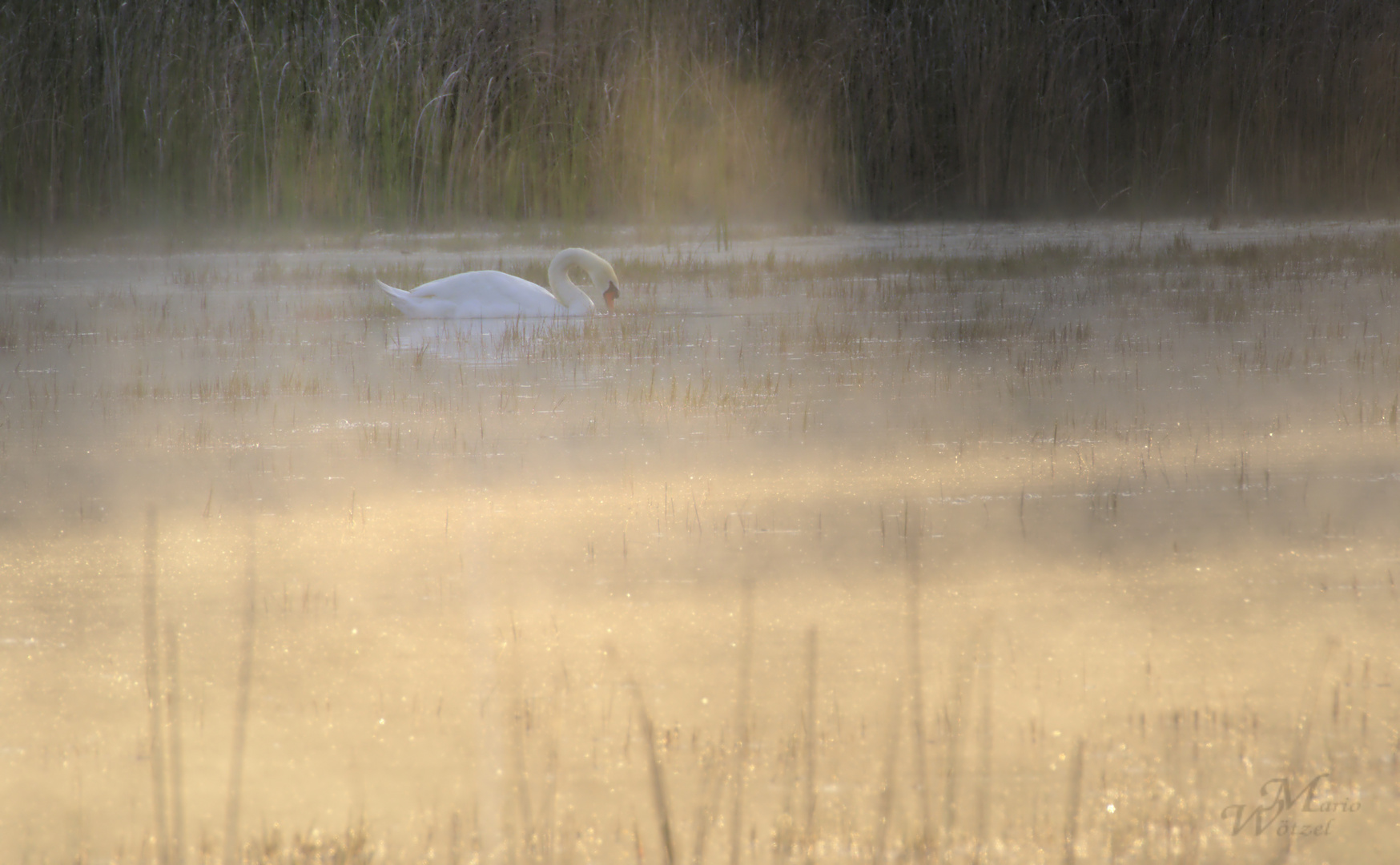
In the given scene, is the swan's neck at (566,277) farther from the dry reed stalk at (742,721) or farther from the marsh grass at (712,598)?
the dry reed stalk at (742,721)

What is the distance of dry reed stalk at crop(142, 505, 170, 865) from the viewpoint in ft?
7.38

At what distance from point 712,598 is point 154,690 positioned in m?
1.14

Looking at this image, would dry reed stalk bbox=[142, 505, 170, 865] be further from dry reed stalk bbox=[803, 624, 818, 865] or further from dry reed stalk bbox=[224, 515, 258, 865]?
dry reed stalk bbox=[803, 624, 818, 865]

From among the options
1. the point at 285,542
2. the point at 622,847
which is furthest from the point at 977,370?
the point at 622,847

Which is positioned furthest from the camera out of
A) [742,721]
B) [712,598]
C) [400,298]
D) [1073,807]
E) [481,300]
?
[400,298]

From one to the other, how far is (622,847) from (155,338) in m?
6.20

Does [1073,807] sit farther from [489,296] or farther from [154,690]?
[489,296]

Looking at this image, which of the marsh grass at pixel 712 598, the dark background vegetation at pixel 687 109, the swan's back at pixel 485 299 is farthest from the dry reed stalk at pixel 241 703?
the dark background vegetation at pixel 687 109

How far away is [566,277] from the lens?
29.6 ft

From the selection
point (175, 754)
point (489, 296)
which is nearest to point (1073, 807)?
point (175, 754)

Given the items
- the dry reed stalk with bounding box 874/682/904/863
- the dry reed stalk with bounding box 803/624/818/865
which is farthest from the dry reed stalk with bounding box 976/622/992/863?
the dry reed stalk with bounding box 803/624/818/865

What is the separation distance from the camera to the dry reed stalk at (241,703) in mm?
2236

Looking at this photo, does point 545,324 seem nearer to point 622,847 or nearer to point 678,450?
point 678,450

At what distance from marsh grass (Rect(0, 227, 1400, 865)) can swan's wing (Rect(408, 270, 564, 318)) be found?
1.09 m
